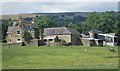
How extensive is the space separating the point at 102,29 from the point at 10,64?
79659 millimetres

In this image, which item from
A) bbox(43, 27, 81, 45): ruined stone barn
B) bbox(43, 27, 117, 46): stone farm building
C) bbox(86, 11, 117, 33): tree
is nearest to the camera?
bbox(43, 27, 117, 46): stone farm building

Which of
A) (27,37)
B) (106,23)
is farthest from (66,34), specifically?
(106,23)

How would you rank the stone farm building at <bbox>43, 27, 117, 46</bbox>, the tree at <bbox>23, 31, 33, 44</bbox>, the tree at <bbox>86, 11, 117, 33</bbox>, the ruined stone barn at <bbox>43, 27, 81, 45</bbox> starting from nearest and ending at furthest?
1. the tree at <bbox>23, 31, 33, 44</bbox>
2. the stone farm building at <bbox>43, 27, 117, 46</bbox>
3. the ruined stone barn at <bbox>43, 27, 81, 45</bbox>
4. the tree at <bbox>86, 11, 117, 33</bbox>

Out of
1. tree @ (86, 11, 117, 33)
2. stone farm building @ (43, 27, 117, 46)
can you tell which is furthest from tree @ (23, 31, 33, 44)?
tree @ (86, 11, 117, 33)

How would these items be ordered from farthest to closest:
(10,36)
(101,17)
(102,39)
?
1. (101,17)
2. (102,39)
3. (10,36)

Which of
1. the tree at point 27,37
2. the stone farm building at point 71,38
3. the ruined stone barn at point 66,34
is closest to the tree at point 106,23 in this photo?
the stone farm building at point 71,38

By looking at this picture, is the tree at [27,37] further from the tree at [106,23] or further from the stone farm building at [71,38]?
the tree at [106,23]

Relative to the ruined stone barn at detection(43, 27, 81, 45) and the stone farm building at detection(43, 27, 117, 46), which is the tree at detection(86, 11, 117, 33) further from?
the ruined stone barn at detection(43, 27, 81, 45)

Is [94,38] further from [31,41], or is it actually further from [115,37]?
[31,41]

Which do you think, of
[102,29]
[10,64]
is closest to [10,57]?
[10,64]

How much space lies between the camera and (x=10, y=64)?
34.9 m

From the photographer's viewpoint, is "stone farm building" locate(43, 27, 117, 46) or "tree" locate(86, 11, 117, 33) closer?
"stone farm building" locate(43, 27, 117, 46)

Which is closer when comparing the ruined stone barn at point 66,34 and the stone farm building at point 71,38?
the stone farm building at point 71,38

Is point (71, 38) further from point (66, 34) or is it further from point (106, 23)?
point (106, 23)
